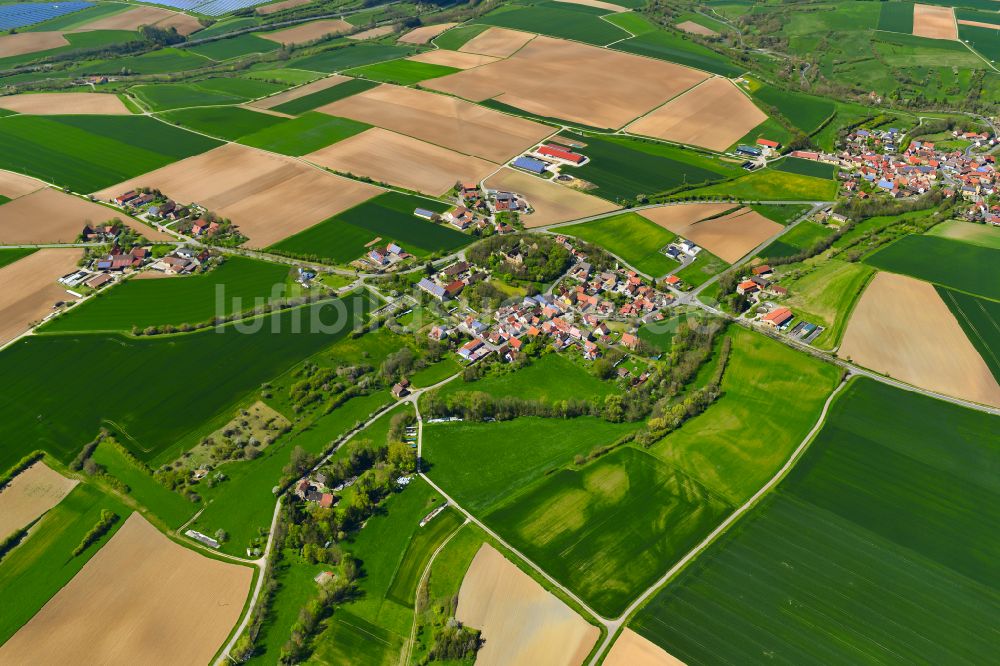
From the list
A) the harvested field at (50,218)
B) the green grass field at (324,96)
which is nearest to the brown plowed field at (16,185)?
the harvested field at (50,218)

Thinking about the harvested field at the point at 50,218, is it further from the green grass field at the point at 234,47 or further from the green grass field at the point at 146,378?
the green grass field at the point at 234,47

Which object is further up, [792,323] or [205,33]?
[205,33]

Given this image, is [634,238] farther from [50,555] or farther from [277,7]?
[277,7]

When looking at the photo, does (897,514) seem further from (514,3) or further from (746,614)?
(514,3)

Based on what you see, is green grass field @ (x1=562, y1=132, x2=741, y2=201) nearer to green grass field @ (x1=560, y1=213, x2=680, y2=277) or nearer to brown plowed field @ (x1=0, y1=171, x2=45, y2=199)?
green grass field @ (x1=560, y1=213, x2=680, y2=277)

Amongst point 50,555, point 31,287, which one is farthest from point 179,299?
point 50,555

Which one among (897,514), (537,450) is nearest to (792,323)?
(897,514)
